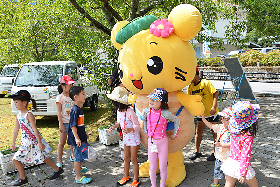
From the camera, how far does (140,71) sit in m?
3.46

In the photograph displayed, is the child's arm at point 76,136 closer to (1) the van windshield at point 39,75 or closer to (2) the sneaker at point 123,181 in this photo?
(2) the sneaker at point 123,181

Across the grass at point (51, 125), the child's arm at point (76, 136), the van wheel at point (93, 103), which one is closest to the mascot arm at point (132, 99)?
the child's arm at point (76, 136)

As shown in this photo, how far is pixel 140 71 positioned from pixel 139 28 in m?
0.78

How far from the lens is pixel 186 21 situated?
11.0ft

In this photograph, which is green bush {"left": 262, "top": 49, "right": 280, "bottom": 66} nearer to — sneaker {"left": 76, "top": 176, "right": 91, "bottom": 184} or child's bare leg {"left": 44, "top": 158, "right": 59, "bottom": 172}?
sneaker {"left": 76, "top": 176, "right": 91, "bottom": 184}

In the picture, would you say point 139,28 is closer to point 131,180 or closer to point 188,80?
point 188,80

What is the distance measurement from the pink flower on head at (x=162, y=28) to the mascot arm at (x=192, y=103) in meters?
0.98

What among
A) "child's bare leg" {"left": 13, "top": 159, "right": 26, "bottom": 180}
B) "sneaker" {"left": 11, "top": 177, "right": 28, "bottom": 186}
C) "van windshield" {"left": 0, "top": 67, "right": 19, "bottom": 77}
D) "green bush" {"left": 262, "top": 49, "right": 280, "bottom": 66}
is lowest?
"sneaker" {"left": 11, "top": 177, "right": 28, "bottom": 186}

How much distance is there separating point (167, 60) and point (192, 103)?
2.53 ft

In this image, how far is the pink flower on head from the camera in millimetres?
3454

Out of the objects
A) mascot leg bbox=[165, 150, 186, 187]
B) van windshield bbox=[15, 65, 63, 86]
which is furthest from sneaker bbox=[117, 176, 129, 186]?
van windshield bbox=[15, 65, 63, 86]

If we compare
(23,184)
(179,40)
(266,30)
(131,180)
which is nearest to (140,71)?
(179,40)

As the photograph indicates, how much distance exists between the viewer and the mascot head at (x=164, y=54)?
134 inches

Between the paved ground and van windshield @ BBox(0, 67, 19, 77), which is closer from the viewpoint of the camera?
the paved ground
